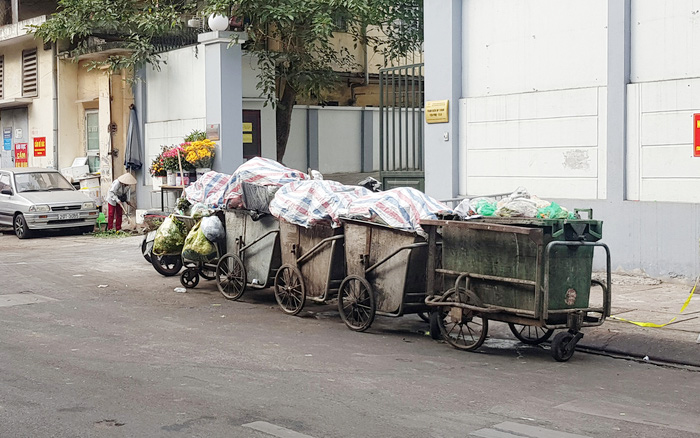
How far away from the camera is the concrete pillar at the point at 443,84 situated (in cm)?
1402

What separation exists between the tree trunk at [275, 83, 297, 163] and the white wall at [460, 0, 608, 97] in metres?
7.50

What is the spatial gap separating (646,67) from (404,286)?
5175mm

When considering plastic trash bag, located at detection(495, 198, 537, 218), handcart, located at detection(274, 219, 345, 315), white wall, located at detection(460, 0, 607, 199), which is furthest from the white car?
plastic trash bag, located at detection(495, 198, 537, 218)

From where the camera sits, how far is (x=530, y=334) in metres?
8.85

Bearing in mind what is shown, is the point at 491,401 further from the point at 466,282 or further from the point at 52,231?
the point at 52,231

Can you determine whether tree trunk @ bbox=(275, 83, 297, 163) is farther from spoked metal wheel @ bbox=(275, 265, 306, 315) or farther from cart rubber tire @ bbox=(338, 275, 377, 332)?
cart rubber tire @ bbox=(338, 275, 377, 332)

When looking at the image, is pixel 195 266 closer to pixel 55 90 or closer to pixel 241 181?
pixel 241 181

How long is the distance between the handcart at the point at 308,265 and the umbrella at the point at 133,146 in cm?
1125

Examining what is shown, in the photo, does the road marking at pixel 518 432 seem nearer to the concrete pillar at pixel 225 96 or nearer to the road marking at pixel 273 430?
the road marking at pixel 273 430

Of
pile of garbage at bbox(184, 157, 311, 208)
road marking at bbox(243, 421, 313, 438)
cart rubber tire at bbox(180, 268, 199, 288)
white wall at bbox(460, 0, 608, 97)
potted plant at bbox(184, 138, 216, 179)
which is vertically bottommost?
road marking at bbox(243, 421, 313, 438)

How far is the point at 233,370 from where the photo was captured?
734 centimetres

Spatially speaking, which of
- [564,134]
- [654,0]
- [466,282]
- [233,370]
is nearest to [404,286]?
[466,282]

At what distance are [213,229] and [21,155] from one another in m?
16.7

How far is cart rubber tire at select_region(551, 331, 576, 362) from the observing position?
786 cm
